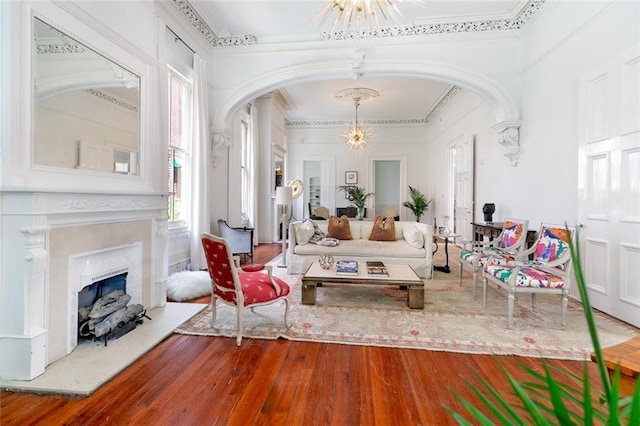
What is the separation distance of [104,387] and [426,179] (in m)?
9.45

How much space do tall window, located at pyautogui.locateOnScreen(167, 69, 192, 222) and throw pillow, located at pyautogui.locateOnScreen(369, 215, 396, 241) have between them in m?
2.93

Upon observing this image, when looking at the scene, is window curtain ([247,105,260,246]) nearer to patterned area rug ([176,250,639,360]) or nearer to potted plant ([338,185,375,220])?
potted plant ([338,185,375,220])

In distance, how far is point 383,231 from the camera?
16.7 feet

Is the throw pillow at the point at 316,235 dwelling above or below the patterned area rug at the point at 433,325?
above

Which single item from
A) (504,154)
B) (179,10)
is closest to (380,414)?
(504,154)

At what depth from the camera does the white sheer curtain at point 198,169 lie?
452cm

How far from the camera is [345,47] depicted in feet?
15.6

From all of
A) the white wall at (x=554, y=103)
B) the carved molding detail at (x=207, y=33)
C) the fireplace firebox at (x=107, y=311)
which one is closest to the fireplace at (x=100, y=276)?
the fireplace firebox at (x=107, y=311)

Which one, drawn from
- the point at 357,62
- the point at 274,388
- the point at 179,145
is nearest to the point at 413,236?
the point at 357,62

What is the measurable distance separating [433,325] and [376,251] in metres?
1.74

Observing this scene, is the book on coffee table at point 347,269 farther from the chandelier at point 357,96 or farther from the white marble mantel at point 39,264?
the chandelier at point 357,96

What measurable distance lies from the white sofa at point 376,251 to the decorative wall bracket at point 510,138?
169cm

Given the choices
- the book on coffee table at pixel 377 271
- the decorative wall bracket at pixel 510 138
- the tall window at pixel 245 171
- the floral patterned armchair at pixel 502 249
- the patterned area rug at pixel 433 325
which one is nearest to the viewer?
the patterned area rug at pixel 433 325

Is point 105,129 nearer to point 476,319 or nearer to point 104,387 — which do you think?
point 104,387
